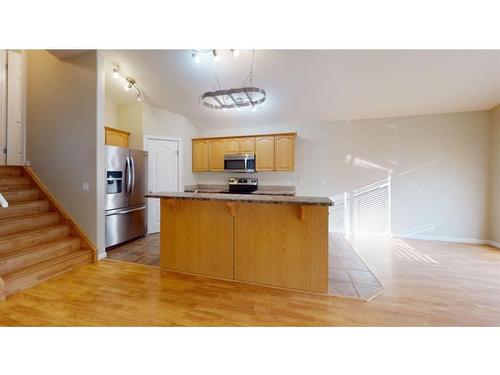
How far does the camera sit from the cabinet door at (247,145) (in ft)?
17.5

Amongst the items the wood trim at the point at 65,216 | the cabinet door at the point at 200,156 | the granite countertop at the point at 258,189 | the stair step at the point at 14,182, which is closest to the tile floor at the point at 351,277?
the granite countertop at the point at 258,189

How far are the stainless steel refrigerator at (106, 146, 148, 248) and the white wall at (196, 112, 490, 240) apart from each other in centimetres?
327

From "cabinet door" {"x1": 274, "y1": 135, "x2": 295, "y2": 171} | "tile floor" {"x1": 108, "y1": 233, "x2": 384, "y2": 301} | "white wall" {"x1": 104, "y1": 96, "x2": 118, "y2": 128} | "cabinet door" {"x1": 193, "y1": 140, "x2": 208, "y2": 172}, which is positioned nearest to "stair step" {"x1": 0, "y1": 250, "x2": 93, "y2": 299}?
"tile floor" {"x1": 108, "y1": 233, "x2": 384, "y2": 301}

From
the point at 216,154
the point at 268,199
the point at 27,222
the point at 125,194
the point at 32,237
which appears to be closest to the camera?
the point at 268,199

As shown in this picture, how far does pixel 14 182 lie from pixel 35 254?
147 centimetres

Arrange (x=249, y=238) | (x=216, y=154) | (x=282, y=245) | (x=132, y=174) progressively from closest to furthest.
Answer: (x=282, y=245)
(x=249, y=238)
(x=132, y=174)
(x=216, y=154)

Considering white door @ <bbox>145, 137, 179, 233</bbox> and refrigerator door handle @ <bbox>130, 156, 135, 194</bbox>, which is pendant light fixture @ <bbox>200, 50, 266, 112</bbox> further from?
white door @ <bbox>145, 137, 179, 233</bbox>

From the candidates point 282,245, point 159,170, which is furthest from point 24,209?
Result: point 282,245

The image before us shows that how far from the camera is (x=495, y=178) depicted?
13.7 feet

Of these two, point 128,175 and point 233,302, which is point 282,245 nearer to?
point 233,302

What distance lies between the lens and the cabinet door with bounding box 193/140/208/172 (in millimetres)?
5738

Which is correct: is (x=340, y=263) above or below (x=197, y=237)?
below
